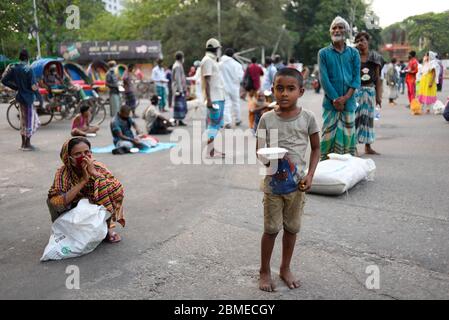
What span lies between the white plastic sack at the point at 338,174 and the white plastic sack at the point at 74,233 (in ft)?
8.40

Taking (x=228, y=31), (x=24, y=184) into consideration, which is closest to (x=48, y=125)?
(x=24, y=184)

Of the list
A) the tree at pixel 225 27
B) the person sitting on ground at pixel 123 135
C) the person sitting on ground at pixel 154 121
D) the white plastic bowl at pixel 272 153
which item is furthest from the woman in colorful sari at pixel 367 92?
the tree at pixel 225 27

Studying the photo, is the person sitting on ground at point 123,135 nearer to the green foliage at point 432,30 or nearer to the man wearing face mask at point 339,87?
the man wearing face mask at point 339,87

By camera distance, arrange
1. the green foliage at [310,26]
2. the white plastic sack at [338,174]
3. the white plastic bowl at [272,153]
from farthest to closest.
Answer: the green foliage at [310,26], the white plastic sack at [338,174], the white plastic bowl at [272,153]

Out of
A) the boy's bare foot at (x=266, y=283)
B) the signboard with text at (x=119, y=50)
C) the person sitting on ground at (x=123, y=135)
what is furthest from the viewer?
the signboard with text at (x=119, y=50)

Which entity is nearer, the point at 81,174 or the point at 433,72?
the point at 81,174

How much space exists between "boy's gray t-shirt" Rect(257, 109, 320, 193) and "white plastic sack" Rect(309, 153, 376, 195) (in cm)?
214

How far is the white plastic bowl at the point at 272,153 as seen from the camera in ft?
8.89

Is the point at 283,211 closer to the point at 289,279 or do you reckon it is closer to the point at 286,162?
the point at 286,162

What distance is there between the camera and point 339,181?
4.96m

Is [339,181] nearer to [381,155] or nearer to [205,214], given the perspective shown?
[205,214]

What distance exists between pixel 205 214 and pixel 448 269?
7.48ft
